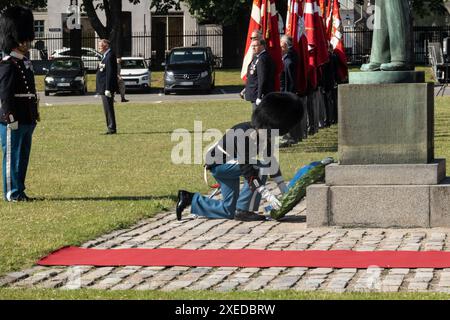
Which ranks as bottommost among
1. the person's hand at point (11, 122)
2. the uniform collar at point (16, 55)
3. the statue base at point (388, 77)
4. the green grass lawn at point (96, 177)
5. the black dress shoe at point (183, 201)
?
the green grass lawn at point (96, 177)

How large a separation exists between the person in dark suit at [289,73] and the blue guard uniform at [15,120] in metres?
8.07

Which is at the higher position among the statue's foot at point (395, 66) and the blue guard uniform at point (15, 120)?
the statue's foot at point (395, 66)

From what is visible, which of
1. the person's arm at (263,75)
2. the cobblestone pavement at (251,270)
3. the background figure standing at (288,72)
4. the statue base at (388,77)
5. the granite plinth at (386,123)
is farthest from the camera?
the background figure standing at (288,72)

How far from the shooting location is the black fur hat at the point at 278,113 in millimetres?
12328

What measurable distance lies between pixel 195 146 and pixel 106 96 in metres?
2.70

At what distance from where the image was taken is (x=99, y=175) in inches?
699

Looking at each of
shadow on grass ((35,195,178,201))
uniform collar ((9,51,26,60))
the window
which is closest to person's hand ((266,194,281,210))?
shadow on grass ((35,195,178,201))

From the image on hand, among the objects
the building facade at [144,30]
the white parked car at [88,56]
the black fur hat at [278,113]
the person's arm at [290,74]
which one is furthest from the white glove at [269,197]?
the building facade at [144,30]

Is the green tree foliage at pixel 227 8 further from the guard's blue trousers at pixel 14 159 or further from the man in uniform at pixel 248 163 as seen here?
the man in uniform at pixel 248 163

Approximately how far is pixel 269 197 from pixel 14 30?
3.87 m

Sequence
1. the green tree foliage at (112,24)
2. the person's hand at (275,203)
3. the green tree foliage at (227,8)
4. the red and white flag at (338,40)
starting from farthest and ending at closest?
the green tree foliage at (227,8), the green tree foliage at (112,24), the red and white flag at (338,40), the person's hand at (275,203)

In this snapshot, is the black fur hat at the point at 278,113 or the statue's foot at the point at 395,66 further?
the statue's foot at the point at 395,66

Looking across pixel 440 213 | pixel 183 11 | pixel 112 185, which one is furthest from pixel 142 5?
pixel 440 213

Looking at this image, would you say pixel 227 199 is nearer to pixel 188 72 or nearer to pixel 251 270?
pixel 251 270
